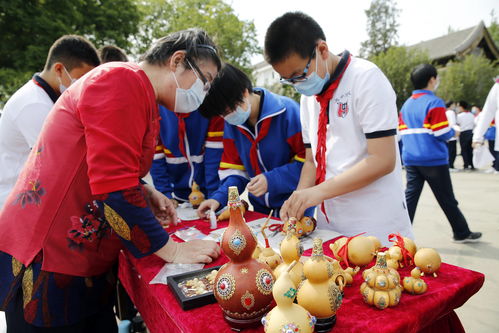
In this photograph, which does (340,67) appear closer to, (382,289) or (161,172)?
(382,289)

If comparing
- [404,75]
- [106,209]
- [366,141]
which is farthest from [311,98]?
[404,75]

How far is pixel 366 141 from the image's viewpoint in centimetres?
171

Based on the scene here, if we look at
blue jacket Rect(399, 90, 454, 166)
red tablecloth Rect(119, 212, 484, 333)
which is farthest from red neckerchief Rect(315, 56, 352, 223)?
blue jacket Rect(399, 90, 454, 166)

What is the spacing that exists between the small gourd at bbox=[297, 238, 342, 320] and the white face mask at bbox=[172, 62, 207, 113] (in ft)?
3.09

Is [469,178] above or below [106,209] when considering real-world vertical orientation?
below

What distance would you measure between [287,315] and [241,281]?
0.17 meters

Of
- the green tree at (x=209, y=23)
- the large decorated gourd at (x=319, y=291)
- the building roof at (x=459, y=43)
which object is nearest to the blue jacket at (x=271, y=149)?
the large decorated gourd at (x=319, y=291)

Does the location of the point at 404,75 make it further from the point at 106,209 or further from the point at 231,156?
the point at 106,209

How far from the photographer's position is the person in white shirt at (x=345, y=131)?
63.7 inches

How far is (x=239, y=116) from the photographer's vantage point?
7.32 feet

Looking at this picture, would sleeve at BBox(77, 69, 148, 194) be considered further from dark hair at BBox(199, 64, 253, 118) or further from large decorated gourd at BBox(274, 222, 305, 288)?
dark hair at BBox(199, 64, 253, 118)

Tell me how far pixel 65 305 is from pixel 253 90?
5.58 ft

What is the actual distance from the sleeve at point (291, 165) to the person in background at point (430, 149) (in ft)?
8.22

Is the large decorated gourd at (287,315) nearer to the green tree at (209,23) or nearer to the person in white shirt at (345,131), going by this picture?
the person in white shirt at (345,131)
